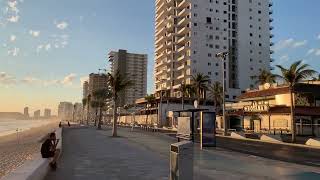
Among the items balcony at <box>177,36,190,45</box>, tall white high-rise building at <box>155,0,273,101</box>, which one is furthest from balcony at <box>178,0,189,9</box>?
balcony at <box>177,36,190,45</box>

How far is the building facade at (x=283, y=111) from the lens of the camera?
5997cm

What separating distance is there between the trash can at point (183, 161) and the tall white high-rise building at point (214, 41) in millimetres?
113559

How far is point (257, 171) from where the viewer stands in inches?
596

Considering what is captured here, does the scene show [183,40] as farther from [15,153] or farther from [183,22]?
[15,153]

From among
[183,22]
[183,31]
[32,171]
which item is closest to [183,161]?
[32,171]

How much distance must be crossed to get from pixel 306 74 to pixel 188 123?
26.7 meters

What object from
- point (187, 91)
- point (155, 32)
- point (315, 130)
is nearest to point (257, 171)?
point (315, 130)

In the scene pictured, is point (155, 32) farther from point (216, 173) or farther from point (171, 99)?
point (216, 173)

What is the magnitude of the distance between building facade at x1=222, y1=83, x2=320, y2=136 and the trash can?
165 feet

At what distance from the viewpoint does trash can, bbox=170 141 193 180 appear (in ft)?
29.3

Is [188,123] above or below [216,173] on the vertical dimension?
above

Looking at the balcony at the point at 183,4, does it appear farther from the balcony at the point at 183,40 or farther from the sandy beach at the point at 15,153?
the sandy beach at the point at 15,153

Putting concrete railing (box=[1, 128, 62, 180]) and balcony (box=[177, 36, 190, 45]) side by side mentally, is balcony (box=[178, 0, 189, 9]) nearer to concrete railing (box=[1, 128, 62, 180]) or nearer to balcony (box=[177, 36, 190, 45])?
balcony (box=[177, 36, 190, 45])

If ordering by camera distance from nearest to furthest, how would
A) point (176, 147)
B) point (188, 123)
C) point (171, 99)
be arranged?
point (176, 147) → point (188, 123) → point (171, 99)
